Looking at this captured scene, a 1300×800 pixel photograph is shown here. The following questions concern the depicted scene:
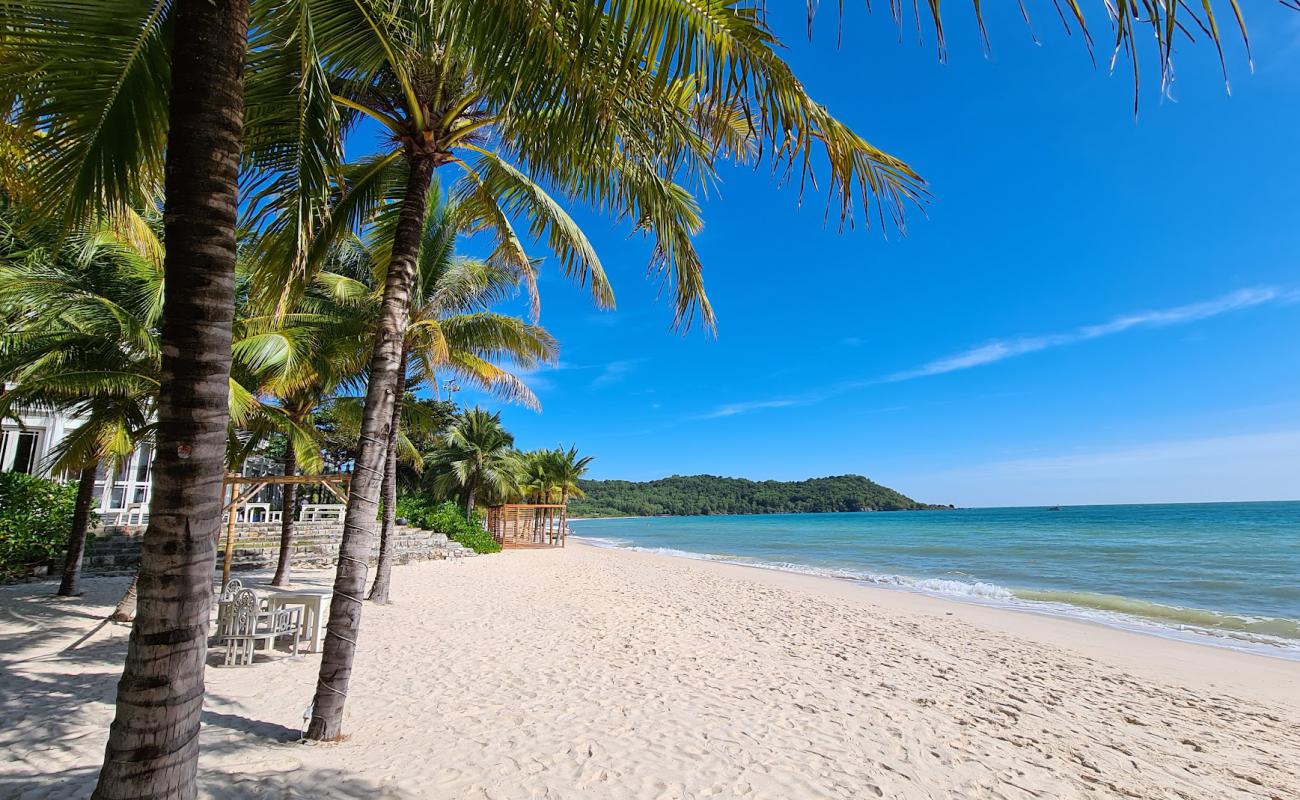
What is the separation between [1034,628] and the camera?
1073 cm

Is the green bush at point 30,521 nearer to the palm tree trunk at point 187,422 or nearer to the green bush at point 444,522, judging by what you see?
the green bush at point 444,522

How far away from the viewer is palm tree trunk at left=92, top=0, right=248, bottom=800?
1997mm

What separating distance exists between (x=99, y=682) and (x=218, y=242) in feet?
18.3

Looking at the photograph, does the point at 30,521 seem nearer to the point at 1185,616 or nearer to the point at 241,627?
the point at 241,627

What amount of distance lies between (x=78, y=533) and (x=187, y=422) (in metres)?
9.33

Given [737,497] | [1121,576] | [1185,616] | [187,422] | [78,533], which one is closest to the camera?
[187,422]

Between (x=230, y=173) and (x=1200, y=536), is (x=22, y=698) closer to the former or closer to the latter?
(x=230, y=173)

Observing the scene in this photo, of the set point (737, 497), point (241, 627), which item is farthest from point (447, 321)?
point (737, 497)

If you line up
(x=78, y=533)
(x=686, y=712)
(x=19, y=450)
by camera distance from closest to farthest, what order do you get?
(x=686, y=712) → (x=78, y=533) → (x=19, y=450)

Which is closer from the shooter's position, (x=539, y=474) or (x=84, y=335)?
(x=84, y=335)

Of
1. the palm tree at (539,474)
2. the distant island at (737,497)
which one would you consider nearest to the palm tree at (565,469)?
the palm tree at (539,474)

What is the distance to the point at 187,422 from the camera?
207 cm

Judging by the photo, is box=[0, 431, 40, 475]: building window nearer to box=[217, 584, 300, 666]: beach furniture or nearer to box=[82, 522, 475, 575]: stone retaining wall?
box=[82, 522, 475, 575]: stone retaining wall

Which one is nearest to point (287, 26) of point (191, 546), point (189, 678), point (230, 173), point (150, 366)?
point (230, 173)
